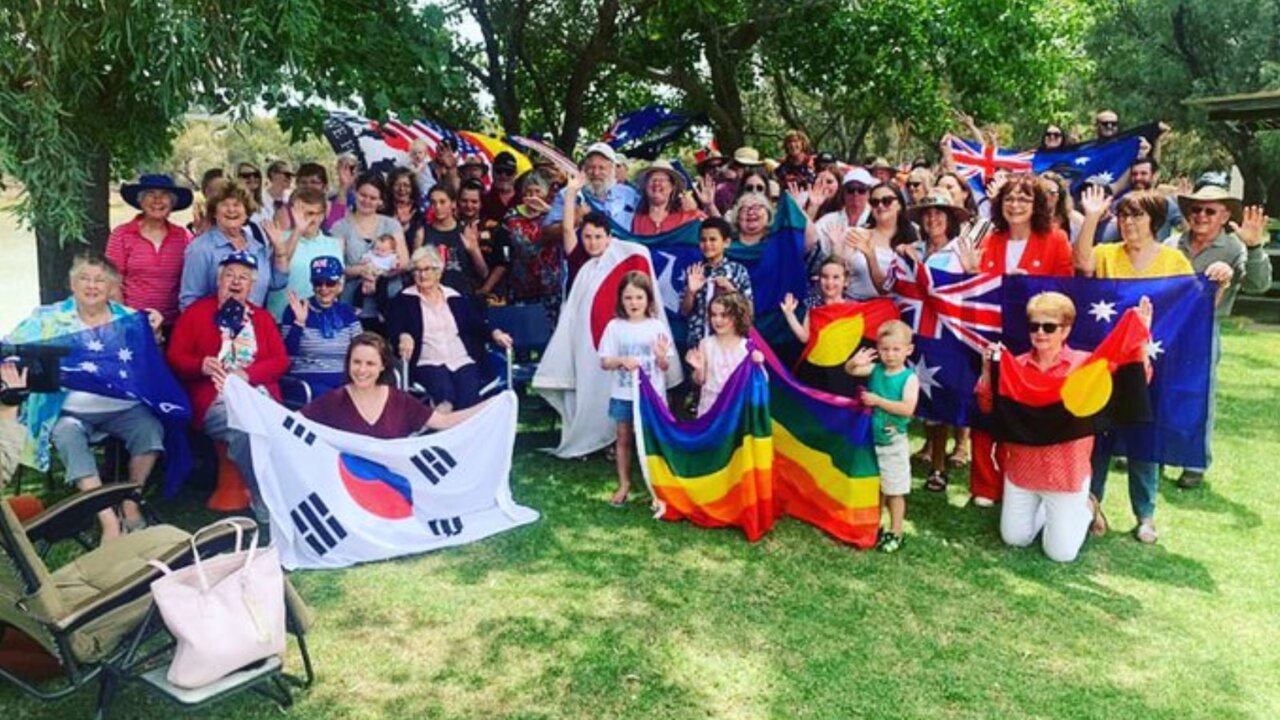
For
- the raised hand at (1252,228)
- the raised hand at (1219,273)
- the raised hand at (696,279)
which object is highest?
the raised hand at (1252,228)

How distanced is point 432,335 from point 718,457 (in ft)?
6.43

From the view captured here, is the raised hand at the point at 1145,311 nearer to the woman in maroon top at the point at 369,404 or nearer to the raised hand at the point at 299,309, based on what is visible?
the woman in maroon top at the point at 369,404

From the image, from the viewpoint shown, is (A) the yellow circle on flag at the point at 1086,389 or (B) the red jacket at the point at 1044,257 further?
(B) the red jacket at the point at 1044,257

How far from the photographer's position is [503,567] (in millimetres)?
5059

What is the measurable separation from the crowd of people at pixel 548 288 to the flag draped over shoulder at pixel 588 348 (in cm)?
18

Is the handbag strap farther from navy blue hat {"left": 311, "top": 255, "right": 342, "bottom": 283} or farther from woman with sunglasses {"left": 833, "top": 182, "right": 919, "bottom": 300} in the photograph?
woman with sunglasses {"left": 833, "top": 182, "right": 919, "bottom": 300}

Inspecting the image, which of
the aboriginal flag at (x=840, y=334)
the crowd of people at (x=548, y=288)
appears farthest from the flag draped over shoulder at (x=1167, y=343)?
the aboriginal flag at (x=840, y=334)

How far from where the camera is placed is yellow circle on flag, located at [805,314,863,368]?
19.7ft

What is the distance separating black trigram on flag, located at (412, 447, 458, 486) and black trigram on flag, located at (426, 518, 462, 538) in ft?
0.69

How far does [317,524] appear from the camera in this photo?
4949mm

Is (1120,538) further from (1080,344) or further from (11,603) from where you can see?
(11,603)

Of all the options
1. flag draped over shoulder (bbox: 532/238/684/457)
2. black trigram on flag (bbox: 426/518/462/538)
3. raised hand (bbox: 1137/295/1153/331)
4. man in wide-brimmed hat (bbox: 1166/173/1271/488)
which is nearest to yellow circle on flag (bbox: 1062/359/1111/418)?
raised hand (bbox: 1137/295/1153/331)

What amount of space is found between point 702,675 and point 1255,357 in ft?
32.3

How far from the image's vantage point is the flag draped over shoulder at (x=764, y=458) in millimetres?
5355
